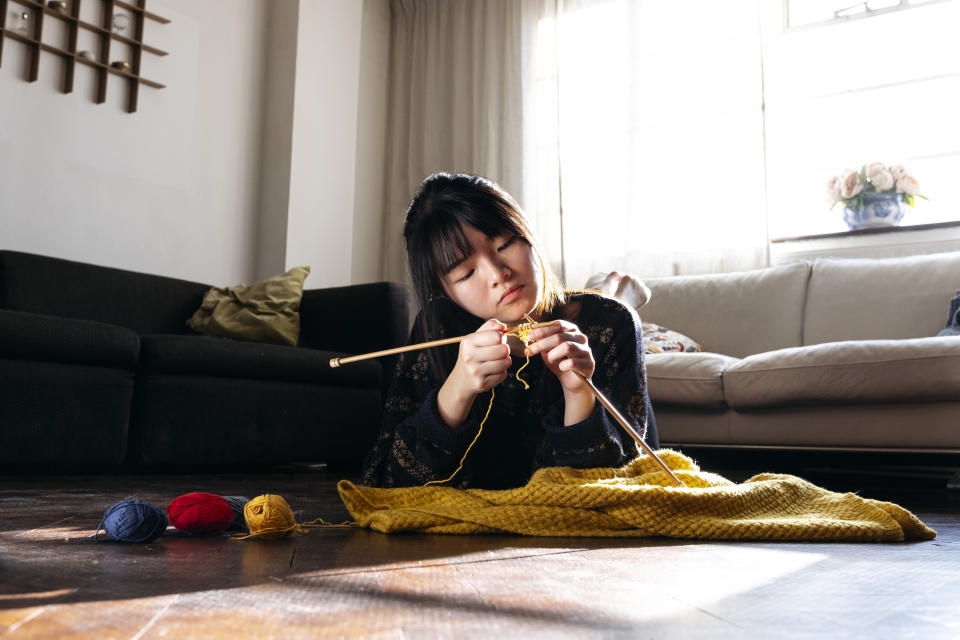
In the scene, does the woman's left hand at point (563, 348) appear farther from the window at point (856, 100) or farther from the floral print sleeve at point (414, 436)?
the window at point (856, 100)

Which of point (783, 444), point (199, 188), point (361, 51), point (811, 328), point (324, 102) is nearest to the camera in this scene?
point (783, 444)

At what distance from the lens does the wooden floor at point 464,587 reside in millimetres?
594

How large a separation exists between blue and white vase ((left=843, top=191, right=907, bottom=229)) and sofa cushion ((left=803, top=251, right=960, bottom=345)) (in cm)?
47

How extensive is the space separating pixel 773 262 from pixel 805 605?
11.0 feet

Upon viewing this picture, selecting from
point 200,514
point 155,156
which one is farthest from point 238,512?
point 155,156

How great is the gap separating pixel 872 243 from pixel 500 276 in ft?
9.47

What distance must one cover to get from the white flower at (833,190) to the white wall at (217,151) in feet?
8.56

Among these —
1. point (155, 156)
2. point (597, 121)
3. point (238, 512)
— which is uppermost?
point (597, 121)

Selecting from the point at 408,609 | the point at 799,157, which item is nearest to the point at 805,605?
the point at 408,609

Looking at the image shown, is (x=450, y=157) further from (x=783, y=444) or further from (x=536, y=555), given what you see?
(x=536, y=555)

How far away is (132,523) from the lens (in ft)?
3.39

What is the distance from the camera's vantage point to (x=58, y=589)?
71 cm

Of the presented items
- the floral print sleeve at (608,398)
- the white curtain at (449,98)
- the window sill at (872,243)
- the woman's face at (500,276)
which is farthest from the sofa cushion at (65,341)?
the window sill at (872,243)

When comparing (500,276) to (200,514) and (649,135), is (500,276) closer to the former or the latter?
(200,514)
